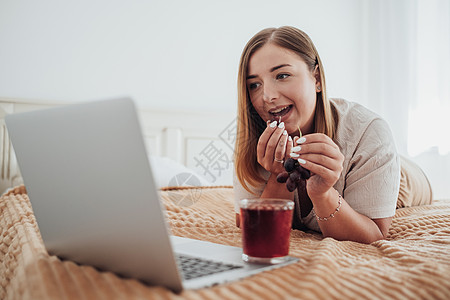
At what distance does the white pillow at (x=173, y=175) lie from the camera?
6.72ft

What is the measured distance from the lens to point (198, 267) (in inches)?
23.9

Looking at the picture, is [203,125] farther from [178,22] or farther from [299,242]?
[299,242]

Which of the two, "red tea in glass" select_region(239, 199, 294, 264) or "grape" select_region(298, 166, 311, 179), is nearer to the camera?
"red tea in glass" select_region(239, 199, 294, 264)

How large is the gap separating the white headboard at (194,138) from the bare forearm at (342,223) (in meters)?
1.36

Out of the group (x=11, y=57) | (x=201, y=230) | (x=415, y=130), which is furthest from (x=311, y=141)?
(x=415, y=130)

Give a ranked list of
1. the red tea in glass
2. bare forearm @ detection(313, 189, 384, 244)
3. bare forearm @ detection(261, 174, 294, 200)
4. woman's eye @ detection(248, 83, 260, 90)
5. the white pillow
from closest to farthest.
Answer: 1. the red tea in glass
2. bare forearm @ detection(313, 189, 384, 244)
3. bare forearm @ detection(261, 174, 294, 200)
4. woman's eye @ detection(248, 83, 260, 90)
5. the white pillow

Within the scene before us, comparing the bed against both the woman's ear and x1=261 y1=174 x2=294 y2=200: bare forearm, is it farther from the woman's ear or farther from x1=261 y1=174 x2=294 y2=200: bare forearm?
the woman's ear

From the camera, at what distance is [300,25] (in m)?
3.32

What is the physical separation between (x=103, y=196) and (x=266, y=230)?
0.27 metres

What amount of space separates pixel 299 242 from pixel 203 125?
1.87m

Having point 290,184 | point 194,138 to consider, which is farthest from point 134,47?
point 290,184

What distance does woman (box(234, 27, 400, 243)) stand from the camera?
105cm

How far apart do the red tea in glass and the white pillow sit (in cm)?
135

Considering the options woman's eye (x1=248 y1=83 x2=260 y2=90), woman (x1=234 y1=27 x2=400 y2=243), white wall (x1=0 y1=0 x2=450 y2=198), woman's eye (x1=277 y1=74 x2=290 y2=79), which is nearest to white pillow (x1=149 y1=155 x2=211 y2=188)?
white wall (x1=0 y1=0 x2=450 y2=198)
